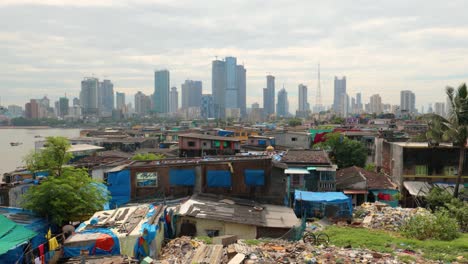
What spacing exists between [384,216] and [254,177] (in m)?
5.56

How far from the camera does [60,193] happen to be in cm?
1353

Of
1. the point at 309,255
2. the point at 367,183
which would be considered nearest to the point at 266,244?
the point at 309,255

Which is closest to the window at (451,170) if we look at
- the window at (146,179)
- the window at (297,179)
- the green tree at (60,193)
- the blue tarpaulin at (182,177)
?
the window at (297,179)

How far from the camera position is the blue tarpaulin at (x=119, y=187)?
1653cm

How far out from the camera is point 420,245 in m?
11.3

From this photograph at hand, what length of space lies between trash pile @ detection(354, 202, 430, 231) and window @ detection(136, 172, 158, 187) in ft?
28.6

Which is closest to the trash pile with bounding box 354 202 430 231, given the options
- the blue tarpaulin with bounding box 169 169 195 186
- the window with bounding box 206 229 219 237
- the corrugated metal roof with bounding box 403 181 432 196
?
the corrugated metal roof with bounding box 403 181 432 196

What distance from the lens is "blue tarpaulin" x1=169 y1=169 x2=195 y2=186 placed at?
16609 millimetres

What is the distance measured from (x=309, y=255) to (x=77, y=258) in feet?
17.4

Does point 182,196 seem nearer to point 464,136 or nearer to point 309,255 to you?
point 309,255

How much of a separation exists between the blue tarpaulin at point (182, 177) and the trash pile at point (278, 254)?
5.77m

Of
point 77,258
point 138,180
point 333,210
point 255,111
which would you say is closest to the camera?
point 77,258

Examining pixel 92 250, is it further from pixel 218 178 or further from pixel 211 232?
pixel 218 178

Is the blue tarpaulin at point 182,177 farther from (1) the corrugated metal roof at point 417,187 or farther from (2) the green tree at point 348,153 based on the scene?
(2) the green tree at point 348,153
